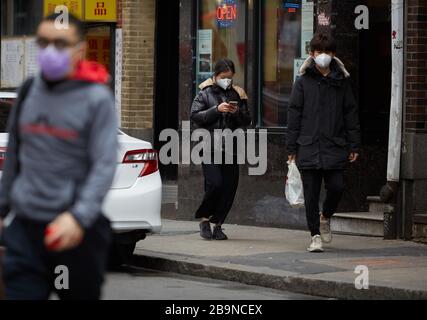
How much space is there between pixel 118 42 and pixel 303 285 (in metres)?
7.81

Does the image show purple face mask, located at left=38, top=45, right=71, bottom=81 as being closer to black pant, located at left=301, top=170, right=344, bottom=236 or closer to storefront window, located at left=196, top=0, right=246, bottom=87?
black pant, located at left=301, top=170, right=344, bottom=236

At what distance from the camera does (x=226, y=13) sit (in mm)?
14984

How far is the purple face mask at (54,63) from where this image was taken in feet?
17.8

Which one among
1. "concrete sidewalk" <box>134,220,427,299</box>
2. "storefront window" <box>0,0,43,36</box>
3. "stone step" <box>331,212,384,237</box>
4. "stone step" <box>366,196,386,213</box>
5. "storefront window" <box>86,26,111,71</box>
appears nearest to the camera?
"concrete sidewalk" <box>134,220,427,299</box>

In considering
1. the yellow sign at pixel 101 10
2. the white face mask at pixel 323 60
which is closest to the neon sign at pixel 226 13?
the yellow sign at pixel 101 10

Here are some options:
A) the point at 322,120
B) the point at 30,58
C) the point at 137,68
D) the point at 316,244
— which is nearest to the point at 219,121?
the point at 322,120

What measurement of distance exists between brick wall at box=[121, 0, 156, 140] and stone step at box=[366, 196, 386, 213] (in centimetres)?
426

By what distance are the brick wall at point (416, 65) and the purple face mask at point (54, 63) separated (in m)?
7.58

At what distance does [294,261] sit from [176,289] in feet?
4.85

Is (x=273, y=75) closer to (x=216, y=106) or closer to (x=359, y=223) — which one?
(x=216, y=106)

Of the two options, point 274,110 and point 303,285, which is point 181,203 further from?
point 303,285

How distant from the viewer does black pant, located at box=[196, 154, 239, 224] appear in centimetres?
1270

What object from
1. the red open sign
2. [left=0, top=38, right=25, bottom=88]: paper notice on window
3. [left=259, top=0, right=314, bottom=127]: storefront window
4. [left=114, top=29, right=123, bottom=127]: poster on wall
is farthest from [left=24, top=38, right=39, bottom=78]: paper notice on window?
[left=259, top=0, right=314, bottom=127]: storefront window

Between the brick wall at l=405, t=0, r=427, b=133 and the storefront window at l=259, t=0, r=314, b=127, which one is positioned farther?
the storefront window at l=259, t=0, r=314, b=127
